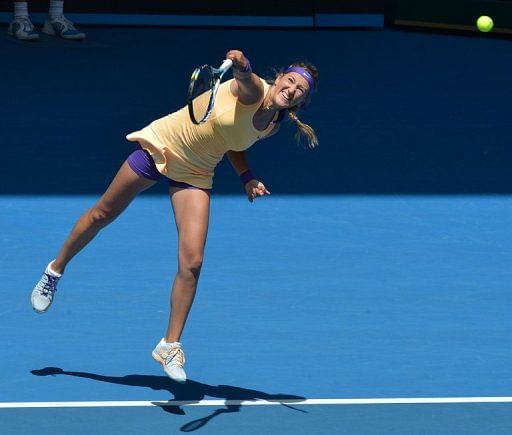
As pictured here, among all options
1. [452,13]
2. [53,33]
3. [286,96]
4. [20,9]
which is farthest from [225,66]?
[452,13]

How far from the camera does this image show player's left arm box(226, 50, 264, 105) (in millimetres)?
5840

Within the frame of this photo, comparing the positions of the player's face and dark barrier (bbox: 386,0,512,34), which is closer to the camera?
the player's face

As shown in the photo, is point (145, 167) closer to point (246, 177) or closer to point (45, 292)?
point (246, 177)

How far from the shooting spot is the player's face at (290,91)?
19.7 feet

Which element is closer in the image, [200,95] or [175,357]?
[175,357]

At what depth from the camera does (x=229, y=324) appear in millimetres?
7180

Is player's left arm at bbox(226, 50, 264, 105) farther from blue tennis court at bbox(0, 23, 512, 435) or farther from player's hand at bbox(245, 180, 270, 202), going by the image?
blue tennis court at bbox(0, 23, 512, 435)

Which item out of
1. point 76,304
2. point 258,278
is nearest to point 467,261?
point 258,278

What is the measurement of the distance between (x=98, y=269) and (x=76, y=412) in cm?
219

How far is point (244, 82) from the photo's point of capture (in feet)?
19.6

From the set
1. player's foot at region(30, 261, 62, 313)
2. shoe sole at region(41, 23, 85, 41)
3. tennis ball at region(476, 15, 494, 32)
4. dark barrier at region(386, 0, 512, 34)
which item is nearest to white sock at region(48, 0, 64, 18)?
shoe sole at region(41, 23, 85, 41)

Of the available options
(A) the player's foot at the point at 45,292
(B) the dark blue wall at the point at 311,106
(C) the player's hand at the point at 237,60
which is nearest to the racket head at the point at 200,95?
(C) the player's hand at the point at 237,60

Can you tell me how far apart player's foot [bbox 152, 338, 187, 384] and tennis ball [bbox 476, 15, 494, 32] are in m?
8.75

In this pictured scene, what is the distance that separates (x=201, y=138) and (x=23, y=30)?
309 inches
